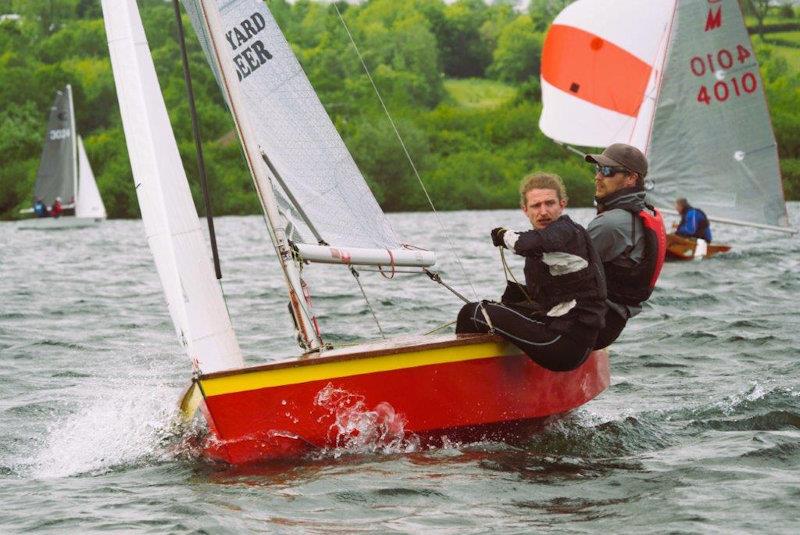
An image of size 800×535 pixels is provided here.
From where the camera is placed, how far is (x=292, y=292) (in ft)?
18.4

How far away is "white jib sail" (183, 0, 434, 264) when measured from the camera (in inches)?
235

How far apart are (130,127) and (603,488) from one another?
2595mm

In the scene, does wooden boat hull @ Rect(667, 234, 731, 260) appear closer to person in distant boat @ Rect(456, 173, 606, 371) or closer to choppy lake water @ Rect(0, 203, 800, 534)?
choppy lake water @ Rect(0, 203, 800, 534)

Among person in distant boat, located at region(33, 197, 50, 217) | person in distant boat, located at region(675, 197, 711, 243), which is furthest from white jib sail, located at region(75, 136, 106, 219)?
person in distant boat, located at region(675, 197, 711, 243)

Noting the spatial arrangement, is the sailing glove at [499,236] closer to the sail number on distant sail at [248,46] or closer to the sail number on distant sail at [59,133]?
the sail number on distant sail at [248,46]

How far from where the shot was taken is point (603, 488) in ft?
16.0

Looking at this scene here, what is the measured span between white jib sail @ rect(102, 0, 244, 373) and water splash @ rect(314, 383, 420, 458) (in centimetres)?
58

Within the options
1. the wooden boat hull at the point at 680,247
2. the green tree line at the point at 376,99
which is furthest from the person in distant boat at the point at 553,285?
the green tree line at the point at 376,99

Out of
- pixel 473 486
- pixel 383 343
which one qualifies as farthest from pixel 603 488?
pixel 383 343

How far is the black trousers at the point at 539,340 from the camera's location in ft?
17.7

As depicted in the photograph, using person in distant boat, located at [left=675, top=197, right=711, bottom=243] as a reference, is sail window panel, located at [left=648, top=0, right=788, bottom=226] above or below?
above

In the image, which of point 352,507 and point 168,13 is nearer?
point 352,507

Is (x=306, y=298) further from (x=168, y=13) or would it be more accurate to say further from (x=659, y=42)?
(x=168, y=13)

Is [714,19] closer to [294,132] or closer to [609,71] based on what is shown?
[609,71]
